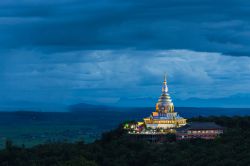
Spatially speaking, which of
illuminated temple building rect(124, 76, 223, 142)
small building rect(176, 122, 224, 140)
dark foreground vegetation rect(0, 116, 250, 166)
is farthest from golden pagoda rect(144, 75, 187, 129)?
dark foreground vegetation rect(0, 116, 250, 166)

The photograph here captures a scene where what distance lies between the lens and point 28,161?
3413 inches

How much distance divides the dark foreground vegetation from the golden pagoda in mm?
8894

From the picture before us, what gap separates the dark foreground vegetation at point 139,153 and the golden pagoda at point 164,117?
8894mm

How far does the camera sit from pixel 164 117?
105062 mm

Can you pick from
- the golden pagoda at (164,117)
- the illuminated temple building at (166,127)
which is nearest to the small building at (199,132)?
the illuminated temple building at (166,127)

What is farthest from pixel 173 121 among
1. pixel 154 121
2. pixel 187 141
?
pixel 187 141

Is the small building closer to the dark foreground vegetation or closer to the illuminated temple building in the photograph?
the illuminated temple building

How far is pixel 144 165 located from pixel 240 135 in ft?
41.3

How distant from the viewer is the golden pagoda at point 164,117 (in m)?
104

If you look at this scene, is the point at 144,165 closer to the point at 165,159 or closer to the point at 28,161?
the point at 165,159

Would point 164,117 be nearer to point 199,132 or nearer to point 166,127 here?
point 166,127

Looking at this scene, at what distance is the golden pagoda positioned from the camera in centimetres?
10394

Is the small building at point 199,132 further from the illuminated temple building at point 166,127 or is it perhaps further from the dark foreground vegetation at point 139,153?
the dark foreground vegetation at point 139,153

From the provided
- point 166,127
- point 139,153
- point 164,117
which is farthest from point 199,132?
point 139,153
